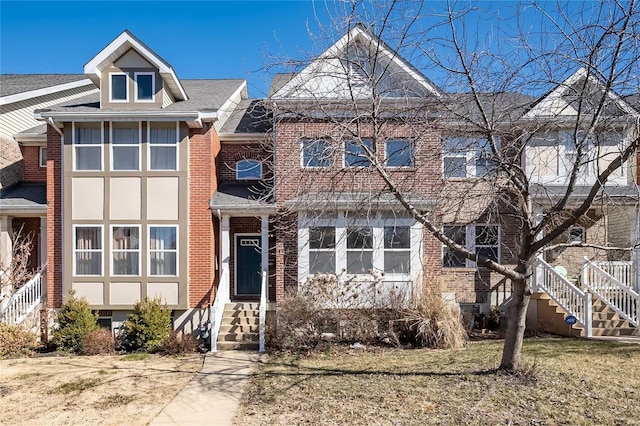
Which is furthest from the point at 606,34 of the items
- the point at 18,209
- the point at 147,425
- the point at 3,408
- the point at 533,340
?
the point at 18,209

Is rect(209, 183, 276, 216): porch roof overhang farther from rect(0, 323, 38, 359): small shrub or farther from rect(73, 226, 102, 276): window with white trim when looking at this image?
rect(0, 323, 38, 359): small shrub

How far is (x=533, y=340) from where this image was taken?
10570mm

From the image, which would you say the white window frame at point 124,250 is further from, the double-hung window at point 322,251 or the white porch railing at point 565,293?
the white porch railing at point 565,293

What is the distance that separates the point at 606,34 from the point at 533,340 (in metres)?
7.22

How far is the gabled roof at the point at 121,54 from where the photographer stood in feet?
41.3

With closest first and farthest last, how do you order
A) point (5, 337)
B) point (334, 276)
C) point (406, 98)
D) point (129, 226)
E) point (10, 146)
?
1. point (406, 98)
2. point (5, 337)
3. point (334, 276)
4. point (129, 226)
5. point (10, 146)

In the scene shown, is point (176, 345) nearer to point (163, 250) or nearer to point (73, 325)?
point (73, 325)

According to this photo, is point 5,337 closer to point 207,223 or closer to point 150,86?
point 207,223

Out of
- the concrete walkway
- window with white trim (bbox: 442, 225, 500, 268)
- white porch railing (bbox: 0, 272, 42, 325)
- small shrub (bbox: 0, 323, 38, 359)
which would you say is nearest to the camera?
the concrete walkway

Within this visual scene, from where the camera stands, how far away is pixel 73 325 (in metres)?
11.1

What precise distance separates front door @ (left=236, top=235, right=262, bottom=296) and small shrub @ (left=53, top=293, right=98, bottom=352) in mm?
4562

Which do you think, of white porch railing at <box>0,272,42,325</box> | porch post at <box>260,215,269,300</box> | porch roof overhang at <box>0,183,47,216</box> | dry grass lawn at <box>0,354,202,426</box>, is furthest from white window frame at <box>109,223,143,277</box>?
porch post at <box>260,215,269,300</box>

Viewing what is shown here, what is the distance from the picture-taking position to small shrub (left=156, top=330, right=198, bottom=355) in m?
10.7

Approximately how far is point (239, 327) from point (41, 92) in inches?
462
